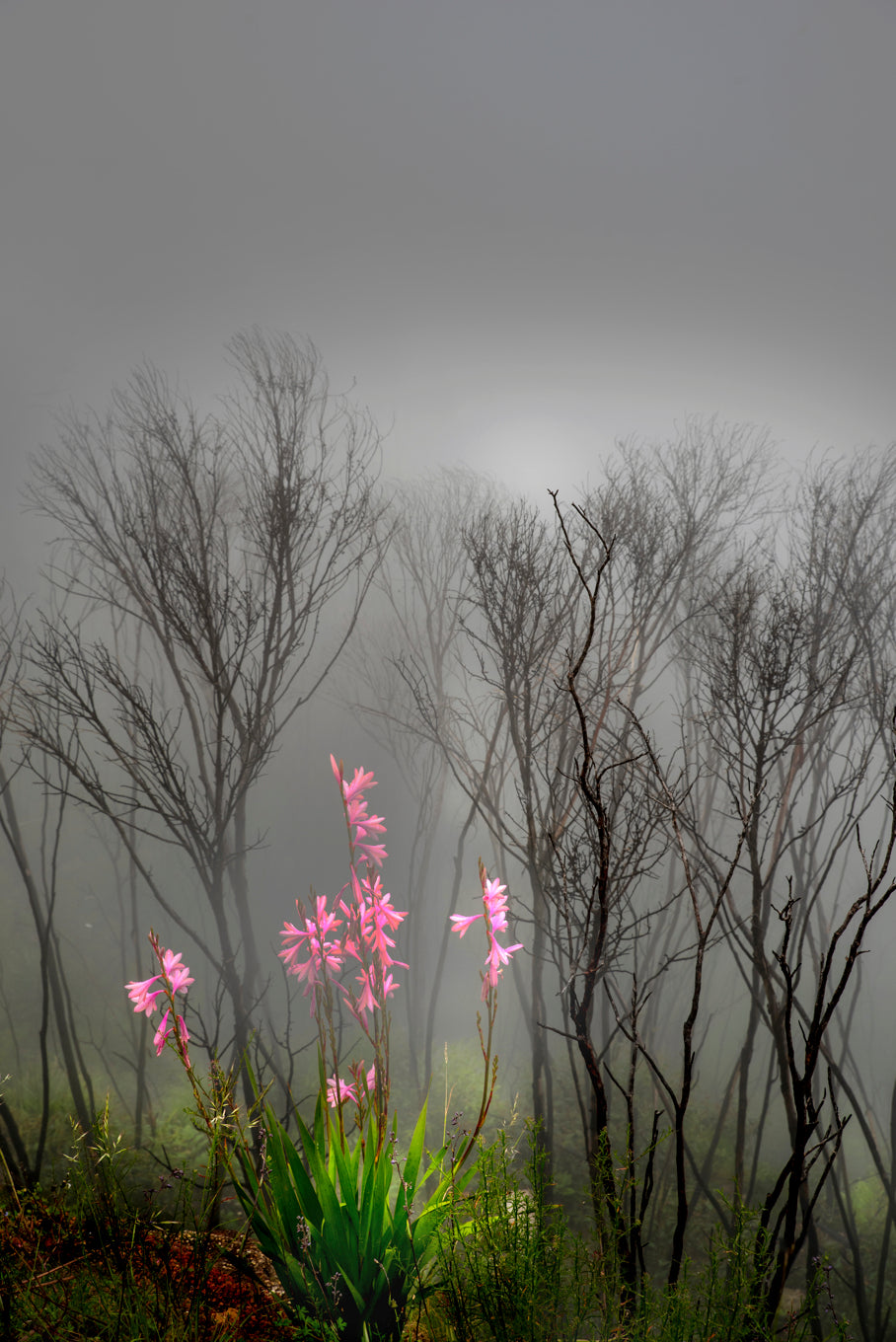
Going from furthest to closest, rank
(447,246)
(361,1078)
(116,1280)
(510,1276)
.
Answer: (447,246)
(361,1078)
(116,1280)
(510,1276)

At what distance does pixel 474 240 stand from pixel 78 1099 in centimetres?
315

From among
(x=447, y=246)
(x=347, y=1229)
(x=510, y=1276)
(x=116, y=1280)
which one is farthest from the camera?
(x=447, y=246)

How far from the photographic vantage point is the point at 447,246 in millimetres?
2650

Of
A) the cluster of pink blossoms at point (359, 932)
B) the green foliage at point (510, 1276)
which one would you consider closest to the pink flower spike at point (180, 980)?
the cluster of pink blossoms at point (359, 932)

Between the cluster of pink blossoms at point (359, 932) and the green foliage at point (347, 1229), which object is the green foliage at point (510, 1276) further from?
the cluster of pink blossoms at point (359, 932)

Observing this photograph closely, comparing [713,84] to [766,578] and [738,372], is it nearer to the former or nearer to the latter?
[738,372]

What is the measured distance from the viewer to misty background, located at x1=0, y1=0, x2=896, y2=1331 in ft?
8.48

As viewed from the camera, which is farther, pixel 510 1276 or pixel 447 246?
pixel 447 246

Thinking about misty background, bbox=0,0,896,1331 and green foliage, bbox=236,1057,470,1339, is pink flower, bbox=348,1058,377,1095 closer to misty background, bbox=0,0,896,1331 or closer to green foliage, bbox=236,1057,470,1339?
green foliage, bbox=236,1057,470,1339

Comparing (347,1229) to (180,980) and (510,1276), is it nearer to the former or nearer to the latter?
(510,1276)

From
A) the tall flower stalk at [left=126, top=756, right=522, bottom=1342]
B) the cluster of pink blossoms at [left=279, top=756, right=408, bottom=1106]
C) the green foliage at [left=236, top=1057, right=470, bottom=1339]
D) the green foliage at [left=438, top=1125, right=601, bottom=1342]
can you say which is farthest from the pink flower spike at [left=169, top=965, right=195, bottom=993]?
the green foliage at [left=438, top=1125, right=601, bottom=1342]

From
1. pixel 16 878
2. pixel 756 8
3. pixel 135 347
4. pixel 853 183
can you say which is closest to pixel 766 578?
pixel 853 183

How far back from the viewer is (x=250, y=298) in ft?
8.65

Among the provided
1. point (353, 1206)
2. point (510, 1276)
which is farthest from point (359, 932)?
point (510, 1276)
